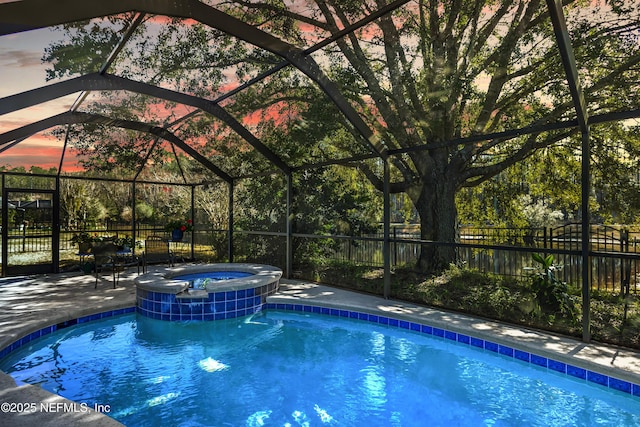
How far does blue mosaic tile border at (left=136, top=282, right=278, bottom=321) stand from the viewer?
20.0 ft

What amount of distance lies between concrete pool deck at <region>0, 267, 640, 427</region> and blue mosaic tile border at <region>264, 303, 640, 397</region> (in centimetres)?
5

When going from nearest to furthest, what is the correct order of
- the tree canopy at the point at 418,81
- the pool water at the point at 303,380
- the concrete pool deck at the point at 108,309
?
the concrete pool deck at the point at 108,309 → the pool water at the point at 303,380 → the tree canopy at the point at 418,81

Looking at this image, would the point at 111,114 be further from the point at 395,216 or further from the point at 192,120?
the point at 395,216

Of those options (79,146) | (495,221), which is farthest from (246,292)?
(495,221)

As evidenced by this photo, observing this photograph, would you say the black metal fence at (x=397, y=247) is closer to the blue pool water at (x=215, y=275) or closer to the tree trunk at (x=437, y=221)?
the tree trunk at (x=437, y=221)

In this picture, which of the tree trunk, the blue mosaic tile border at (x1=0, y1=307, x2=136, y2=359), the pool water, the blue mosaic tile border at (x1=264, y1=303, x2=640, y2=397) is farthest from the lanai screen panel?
the blue mosaic tile border at (x1=0, y1=307, x2=136, y2=359)

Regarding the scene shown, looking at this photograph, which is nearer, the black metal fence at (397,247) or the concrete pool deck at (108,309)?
the concrete pool deck at (108,309)

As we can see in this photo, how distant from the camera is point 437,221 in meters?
8.30

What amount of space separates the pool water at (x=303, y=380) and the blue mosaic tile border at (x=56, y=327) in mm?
79

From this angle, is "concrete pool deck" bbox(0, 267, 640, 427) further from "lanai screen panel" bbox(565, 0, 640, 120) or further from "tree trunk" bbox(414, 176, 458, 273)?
"lanai screen panel" bbox(565, 0, 640, 120)

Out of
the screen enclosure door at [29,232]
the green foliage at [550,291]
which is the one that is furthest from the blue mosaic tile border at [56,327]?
the green foliage at [550,291]

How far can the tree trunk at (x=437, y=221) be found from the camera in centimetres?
820

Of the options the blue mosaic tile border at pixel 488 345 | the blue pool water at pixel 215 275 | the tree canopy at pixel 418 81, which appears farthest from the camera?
Result: the blue pool water at pixel 215 275

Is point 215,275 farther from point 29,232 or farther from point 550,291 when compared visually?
point 550,291
